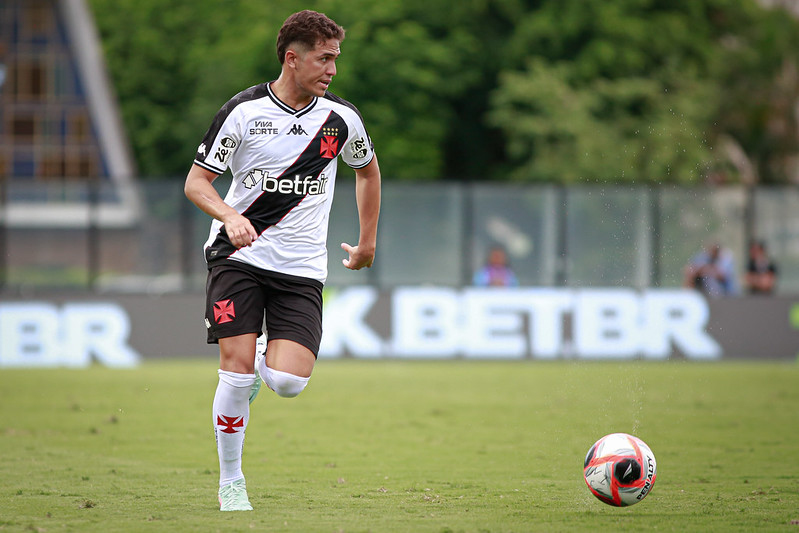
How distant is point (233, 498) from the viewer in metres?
6.49

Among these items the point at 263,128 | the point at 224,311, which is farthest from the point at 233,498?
the point at 263,128

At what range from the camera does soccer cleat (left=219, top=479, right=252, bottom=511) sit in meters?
6.48

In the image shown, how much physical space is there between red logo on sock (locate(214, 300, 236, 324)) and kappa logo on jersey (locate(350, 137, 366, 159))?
1152 mm

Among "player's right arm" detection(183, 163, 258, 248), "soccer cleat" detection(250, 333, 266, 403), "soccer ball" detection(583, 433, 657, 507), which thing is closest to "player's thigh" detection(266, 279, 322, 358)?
"soccer cleat" detection(250, 333, 266, 403)

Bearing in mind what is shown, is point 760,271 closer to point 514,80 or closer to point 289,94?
point 514,80

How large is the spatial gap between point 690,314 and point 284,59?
14.3 m

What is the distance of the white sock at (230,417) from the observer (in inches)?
253

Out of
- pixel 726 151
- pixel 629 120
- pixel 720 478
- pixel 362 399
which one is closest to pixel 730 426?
pixel 720 478

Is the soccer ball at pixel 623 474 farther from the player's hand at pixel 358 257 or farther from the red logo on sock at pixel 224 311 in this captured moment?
the red logo on sock at pixel 224 311

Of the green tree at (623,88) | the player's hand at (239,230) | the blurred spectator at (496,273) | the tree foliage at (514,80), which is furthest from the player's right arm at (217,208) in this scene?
the green tree at (623,88)

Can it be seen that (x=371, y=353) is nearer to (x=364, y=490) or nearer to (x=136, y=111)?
(x=364, y=490)

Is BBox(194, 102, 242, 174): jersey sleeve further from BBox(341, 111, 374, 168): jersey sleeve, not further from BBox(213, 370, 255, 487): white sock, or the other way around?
BBox(213, 370, 255, 487): white sock

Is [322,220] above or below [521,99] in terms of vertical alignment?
below

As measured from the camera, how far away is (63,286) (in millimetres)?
21984
